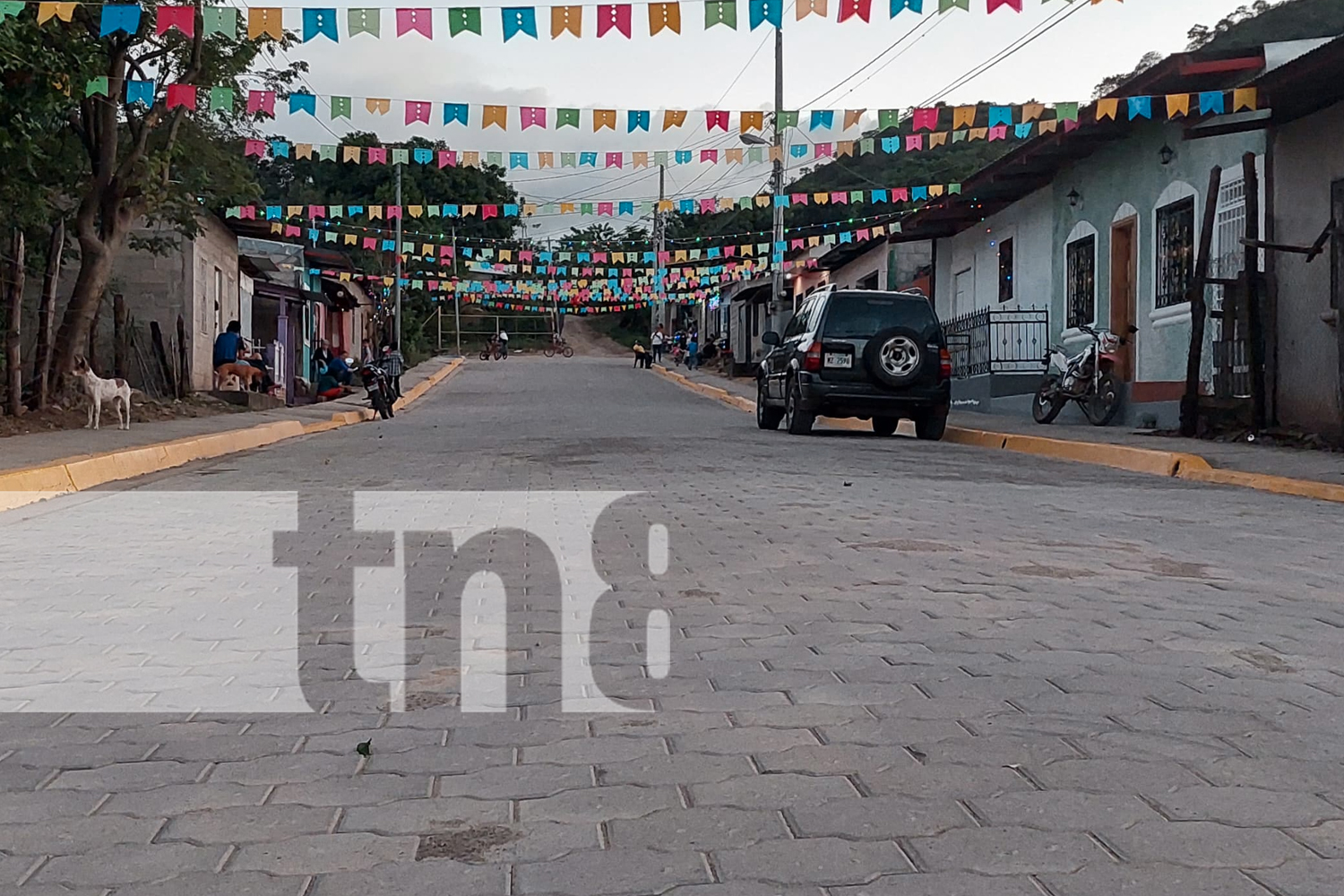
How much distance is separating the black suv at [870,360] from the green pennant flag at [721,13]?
14.6ft

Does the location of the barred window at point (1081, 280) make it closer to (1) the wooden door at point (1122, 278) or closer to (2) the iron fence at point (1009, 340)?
(1) the wooden door at point (1122, 278)

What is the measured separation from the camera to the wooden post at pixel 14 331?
15445mm

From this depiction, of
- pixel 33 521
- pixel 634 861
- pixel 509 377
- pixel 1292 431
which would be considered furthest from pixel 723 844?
pixel 509 377

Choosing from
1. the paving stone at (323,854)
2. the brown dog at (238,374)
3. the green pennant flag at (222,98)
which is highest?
the green pennant flag at (222,98)

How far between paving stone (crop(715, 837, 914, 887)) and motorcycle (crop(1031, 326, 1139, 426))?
1505 centimetres

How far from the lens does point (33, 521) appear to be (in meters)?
8.69

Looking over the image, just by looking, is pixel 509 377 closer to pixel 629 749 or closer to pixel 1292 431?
pixel 1292 431

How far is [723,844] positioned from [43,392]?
16140mm

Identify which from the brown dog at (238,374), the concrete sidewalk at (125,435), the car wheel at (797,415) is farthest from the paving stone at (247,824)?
the brown dog at (238,374)

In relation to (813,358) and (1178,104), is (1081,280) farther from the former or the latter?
(813,358)

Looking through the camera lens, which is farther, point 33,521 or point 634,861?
point 33,521

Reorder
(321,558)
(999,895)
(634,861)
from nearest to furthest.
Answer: (999,895)
(634,861)
(321,558)

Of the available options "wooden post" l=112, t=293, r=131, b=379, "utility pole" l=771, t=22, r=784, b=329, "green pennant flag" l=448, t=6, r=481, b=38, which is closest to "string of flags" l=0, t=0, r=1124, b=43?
"green pennant flag" l=448, t=6, r=481, b=38

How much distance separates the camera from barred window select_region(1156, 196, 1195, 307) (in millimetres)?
16438
